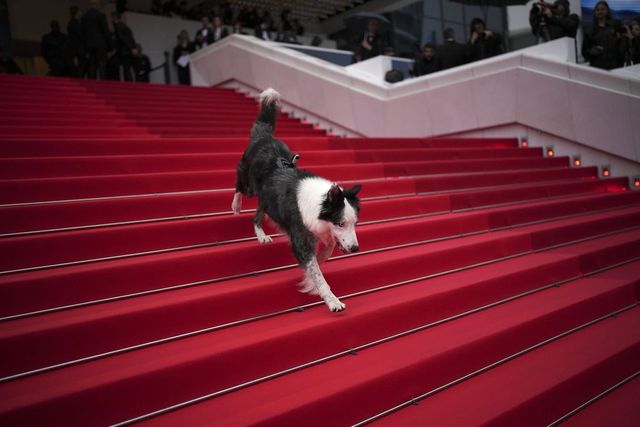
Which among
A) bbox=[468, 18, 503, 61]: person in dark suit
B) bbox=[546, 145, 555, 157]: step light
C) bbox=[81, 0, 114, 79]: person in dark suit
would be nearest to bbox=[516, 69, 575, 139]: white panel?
bbox=[546, 145, 555, 157]: step light

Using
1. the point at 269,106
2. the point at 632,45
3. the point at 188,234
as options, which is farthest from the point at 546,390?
the point at 632,45

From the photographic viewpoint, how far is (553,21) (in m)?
7.60

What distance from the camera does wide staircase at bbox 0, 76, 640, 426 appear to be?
2205mm

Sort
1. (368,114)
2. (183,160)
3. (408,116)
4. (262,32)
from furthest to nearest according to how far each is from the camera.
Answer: (262,32), (368,114), (408,116), (183,160)

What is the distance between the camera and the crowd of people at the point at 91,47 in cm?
912

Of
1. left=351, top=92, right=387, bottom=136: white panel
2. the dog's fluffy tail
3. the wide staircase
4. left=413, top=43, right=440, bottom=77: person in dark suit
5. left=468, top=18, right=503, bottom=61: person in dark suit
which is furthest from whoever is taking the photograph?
left=413, top=43, right=440, bottom=77: person in dark suit

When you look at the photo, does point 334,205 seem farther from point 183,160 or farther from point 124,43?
point 124,43

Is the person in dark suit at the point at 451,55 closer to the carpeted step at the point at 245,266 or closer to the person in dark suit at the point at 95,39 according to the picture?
the carpeted step at the point at 245,266

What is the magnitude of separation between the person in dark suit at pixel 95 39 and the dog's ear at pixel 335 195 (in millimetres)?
8321

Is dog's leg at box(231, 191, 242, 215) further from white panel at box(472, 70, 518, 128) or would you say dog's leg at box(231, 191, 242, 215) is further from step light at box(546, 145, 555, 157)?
step light at box(546, 145, 555, 157)

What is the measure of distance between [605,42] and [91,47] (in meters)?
8.62

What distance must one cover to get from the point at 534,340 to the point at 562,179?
410 centimetres

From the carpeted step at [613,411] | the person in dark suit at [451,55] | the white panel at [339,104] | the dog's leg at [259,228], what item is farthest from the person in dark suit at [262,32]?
the carpeted step at [613,411]

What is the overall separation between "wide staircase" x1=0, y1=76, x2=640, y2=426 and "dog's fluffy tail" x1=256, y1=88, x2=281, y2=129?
2.38ft
